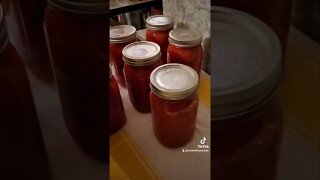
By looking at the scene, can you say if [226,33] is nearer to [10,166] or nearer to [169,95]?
[169,95]

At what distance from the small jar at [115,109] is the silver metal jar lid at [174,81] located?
7 cm

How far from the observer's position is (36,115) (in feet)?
1.84

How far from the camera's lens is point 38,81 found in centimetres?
54

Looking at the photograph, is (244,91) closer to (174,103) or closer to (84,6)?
(174,103)

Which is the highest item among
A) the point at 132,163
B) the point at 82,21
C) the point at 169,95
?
the point at 82,21

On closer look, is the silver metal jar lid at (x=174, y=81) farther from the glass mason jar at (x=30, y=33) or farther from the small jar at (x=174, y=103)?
the glass mason jar at (x=30, y=33)

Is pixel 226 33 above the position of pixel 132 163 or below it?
above

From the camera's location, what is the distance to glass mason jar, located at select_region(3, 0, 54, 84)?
19.6 inches

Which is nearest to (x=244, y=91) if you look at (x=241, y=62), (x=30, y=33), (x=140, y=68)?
(x=241, y=62)

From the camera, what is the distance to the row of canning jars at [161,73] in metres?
0.54

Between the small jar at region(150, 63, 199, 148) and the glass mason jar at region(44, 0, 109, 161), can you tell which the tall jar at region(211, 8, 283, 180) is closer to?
the small jar at region(150, 63, 199, 148)

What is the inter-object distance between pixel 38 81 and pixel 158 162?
245 millimetres

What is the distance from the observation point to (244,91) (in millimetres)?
509

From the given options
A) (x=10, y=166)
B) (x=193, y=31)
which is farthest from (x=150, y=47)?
(x=10, y=166)
